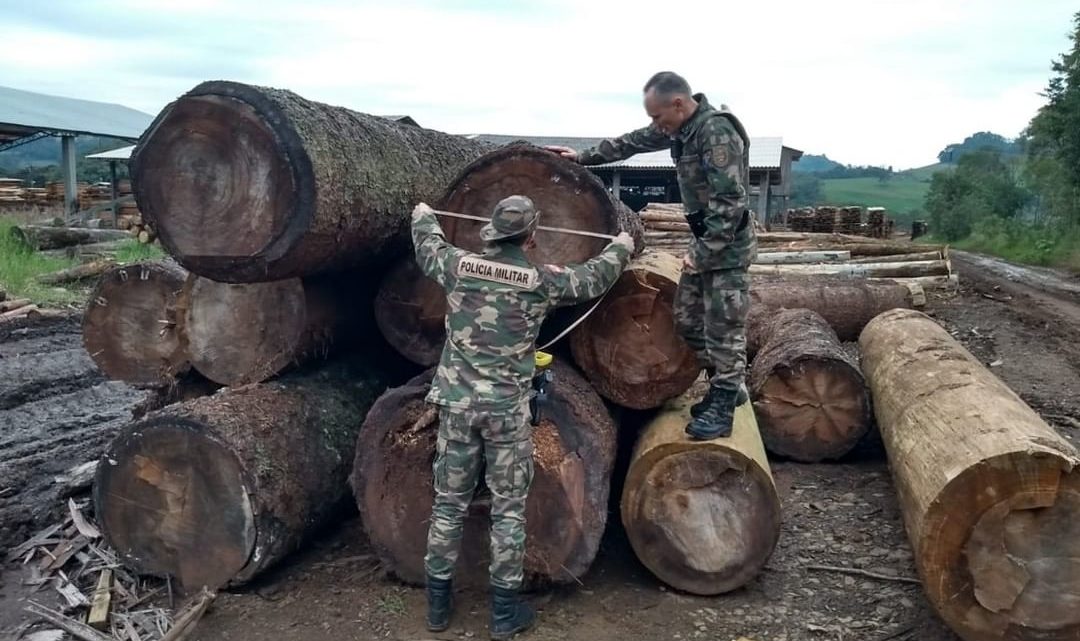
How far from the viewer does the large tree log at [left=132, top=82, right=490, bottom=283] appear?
418cm

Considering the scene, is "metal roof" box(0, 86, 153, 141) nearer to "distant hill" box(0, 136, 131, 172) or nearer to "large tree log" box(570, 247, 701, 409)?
"large tree log" box(570, 247, 701, 409)

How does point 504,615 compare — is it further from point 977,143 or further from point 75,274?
point 977,143

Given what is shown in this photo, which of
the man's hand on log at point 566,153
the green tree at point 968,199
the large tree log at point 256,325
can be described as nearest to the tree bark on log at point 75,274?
the large tree log at point 256,325

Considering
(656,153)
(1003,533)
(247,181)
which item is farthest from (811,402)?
(656,153)

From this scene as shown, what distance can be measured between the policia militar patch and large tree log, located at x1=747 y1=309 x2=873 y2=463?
10.6 feet

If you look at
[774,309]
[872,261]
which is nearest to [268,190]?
[774,309]

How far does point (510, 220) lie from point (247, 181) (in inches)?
Result: 50.4

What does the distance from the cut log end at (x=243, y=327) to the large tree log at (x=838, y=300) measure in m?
5.73

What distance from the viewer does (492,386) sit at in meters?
4.25

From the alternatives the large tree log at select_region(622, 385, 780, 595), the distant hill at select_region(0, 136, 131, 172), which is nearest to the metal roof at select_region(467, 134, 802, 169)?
the large tree log at select_region(622, 385, 780, 595)

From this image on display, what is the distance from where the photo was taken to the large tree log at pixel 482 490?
4.63 m

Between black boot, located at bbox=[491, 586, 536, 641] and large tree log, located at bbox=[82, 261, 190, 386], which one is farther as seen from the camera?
large tree log, located at bbox=[82, 261, 190, 386]

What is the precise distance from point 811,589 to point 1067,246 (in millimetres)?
23880

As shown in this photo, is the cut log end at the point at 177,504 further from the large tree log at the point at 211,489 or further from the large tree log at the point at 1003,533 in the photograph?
the large tree log at the point at 1003,533
